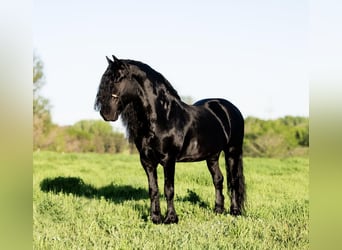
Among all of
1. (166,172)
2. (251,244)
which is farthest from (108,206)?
(251,244)

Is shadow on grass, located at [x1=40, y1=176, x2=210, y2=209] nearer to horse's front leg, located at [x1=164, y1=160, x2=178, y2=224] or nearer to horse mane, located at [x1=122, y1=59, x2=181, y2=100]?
horse's front leg, located at [x1=164, y1=160, x2=178, y2=224]

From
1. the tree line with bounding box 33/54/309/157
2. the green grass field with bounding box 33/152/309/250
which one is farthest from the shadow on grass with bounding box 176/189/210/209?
the tree line with bounding box 33/54/309/157

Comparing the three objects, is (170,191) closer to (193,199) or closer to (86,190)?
(193,199)

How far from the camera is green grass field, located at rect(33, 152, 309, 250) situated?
383 cm

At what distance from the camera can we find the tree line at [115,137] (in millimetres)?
11219

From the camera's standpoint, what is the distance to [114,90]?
13.0 feet

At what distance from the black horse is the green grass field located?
0.42 meters

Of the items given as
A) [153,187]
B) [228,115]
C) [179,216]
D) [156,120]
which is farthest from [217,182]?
[156,120]

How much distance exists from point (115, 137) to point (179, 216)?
7.67 m

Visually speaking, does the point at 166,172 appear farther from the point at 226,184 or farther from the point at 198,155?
the point at 226,184

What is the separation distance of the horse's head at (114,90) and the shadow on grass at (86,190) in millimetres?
2793
